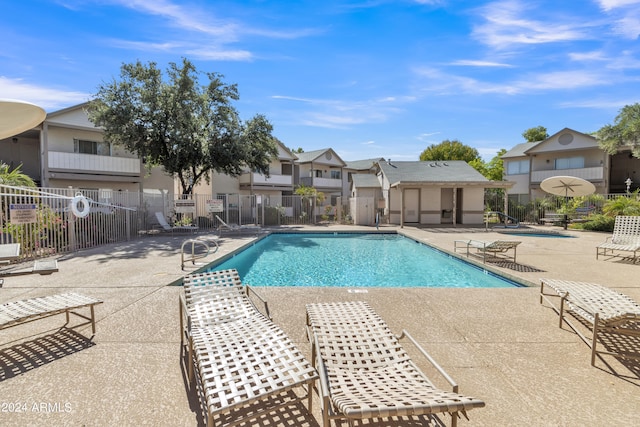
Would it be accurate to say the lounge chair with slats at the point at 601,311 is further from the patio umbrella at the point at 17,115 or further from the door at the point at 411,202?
the door at the point at 411,202

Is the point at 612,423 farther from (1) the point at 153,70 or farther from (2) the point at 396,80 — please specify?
(1) the point at 153,70

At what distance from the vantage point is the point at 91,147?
1989 cm

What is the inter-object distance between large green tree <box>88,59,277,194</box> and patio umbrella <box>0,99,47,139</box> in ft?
40.1

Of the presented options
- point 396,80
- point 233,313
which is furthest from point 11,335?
point 396,80

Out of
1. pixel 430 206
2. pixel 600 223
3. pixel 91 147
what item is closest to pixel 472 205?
pixel 430 206

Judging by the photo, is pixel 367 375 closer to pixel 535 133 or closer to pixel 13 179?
pixel 13 179

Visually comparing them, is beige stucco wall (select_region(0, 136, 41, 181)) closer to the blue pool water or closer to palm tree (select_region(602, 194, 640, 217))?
the blue pool water

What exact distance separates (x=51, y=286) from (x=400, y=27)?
37.0ft

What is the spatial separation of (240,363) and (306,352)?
46.3 inches

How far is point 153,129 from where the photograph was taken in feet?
55.3

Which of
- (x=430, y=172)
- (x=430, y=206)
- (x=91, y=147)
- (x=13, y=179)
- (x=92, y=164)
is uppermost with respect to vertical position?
(x=91, y=147)

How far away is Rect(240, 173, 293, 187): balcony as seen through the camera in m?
25.5

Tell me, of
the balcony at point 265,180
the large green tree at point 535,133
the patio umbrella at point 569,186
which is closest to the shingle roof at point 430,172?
the patio umbrella at point 569,186

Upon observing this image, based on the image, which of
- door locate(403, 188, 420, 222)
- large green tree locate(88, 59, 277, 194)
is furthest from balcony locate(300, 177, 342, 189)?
large green tree locate(88, 59, 277, 194)
